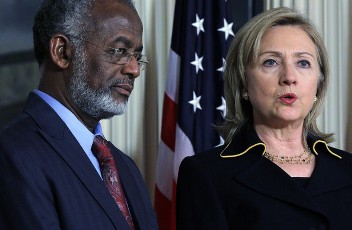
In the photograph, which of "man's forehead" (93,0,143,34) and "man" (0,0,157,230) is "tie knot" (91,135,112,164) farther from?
"man's forehead" (93,0,143,34)

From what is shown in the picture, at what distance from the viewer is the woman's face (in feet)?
9.17

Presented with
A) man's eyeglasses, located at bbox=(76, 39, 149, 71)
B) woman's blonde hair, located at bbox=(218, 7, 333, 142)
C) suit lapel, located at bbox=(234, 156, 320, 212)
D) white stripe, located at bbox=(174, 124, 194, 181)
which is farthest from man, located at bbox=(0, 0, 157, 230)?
white stripe, located at bbox=(174, 124, 194, 181)

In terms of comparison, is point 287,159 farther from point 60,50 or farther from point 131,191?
point 60,50

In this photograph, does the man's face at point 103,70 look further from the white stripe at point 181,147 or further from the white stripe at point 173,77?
the white stripe at point 173,77

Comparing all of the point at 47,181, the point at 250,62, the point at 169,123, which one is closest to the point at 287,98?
the point at 250,62

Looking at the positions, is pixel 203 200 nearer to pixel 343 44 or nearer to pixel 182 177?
pixel 182 177

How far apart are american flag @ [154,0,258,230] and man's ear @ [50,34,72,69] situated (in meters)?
1.62

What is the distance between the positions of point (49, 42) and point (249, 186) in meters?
0.84

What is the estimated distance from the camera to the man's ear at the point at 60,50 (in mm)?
2379

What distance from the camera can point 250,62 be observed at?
2.88 m

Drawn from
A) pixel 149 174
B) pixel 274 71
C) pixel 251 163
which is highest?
pixel 274 71

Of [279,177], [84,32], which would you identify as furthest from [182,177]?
[84,32]

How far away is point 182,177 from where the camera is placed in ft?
9.16

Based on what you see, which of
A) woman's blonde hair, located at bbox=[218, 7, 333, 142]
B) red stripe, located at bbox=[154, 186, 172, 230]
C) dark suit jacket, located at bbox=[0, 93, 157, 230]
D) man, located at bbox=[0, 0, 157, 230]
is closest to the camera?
dark suit jacket, located at bbox=[0, 93, 157, 230]
